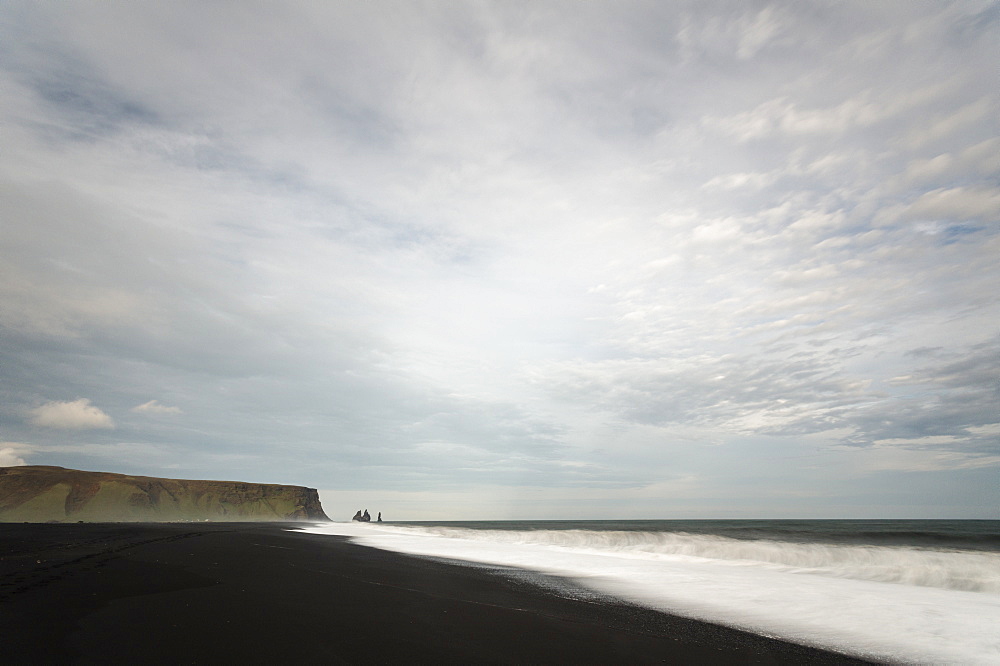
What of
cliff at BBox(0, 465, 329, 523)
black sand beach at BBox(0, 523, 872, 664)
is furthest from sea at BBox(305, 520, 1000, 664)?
cliff at BBox(0, 465, 329, 523)

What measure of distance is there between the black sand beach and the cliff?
103152 mm

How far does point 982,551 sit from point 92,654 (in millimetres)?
29599

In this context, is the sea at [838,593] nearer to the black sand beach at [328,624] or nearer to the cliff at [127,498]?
the black sand beach at [328,624]

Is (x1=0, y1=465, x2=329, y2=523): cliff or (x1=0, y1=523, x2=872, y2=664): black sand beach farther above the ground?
(x1=0, y1=523, x2=872, y2=664): black sand beach

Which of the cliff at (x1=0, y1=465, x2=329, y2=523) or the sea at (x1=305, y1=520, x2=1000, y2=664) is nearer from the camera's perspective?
the sea at (x1=305, y1=520, x2=1000, y2=664)

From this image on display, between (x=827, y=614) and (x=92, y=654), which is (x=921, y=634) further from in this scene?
(x=92, y=654)

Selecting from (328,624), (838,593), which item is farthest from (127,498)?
(838,593)

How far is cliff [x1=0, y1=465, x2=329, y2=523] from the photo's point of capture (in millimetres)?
82188

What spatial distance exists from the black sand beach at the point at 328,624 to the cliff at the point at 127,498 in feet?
338

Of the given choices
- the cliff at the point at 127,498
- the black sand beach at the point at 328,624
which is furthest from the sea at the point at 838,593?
the cliff at the point at 127,498

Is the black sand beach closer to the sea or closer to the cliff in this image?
the sea

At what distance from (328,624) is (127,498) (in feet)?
384

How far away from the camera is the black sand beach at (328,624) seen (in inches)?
197

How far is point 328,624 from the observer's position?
6312 millimetres
